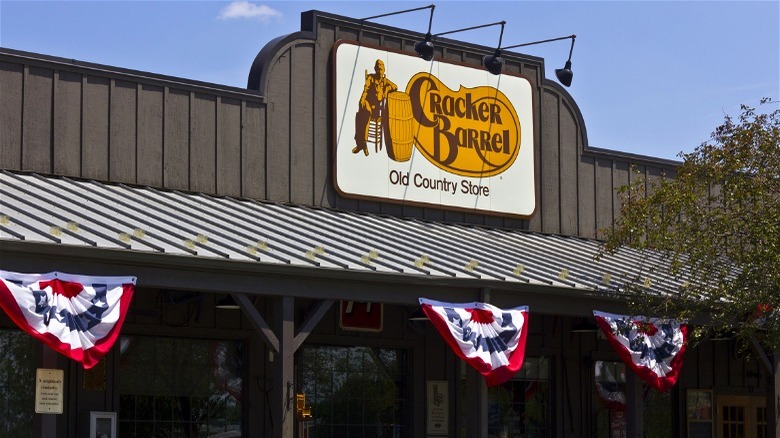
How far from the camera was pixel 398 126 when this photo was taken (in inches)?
857

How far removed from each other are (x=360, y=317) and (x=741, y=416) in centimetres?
874

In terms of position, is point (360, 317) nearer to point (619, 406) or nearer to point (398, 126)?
point (398, 126)

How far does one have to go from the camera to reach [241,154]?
2014 cm

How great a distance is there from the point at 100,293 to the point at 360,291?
3.66 m

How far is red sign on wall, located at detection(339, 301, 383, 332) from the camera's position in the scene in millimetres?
20094

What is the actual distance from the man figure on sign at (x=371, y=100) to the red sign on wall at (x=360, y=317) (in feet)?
8.12

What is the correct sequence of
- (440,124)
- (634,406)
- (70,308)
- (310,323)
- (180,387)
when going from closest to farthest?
(70,308), (310,323), (180,387), (634,406), (440,124)

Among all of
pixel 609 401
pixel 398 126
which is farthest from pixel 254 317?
pixel 609 401

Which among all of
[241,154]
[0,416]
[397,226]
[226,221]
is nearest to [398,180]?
[397,226]

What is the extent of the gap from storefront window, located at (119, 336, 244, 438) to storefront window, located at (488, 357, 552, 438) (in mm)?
4725

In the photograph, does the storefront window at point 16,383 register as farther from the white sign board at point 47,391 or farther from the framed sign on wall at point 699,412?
the framed sign on wall at point 699,412

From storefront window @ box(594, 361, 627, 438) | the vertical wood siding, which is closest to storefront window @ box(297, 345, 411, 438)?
the vertical wood siding

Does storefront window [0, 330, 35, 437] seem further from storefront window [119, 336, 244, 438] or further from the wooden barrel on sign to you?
the wooden barrel on sign

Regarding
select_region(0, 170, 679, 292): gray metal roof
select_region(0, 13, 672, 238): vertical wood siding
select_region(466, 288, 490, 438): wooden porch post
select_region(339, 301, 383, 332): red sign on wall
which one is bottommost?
select_region(466, 288, 490, 438): wooden porch post
